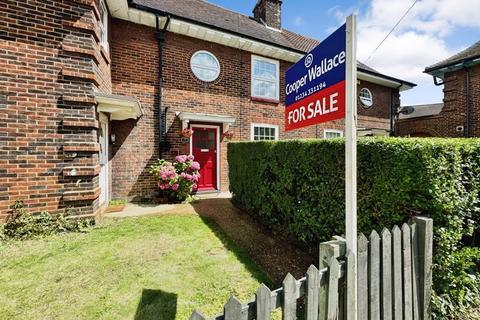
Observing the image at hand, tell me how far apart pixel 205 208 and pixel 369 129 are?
9949 mm

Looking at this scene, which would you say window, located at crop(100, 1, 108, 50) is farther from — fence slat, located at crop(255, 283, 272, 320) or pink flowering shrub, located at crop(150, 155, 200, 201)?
fence slat, located at crop(255, 283, 272, 320)

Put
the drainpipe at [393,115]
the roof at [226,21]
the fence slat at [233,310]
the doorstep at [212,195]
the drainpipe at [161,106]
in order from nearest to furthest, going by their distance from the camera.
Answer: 1. the fence slat at [233,310]
2. the drainpipe at [161,106]
3. the doorstep at [212,195]
4. the roof at [226,21]
5. the drainpipe at [393,115]

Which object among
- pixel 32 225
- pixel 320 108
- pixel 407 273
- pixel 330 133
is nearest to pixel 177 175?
pixel 32 225

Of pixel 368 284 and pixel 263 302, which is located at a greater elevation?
pixel 263 302

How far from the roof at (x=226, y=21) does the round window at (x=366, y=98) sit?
3.14 feet

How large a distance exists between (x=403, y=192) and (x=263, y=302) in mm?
1850

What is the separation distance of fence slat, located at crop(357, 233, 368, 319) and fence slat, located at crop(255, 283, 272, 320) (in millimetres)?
836

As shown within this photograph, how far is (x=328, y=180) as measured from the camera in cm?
318

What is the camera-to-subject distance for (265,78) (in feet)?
32.4

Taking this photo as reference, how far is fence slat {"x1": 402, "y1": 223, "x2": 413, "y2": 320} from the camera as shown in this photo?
1961mm

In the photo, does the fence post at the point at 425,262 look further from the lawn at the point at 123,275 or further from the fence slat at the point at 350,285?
the lawn at the point at 123,275

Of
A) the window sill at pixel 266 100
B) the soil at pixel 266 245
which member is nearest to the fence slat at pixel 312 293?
the soil at pixel 266 245

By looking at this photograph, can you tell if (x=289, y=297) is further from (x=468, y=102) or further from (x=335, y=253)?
(x=468, y=102)

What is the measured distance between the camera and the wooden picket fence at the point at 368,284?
141 cm
